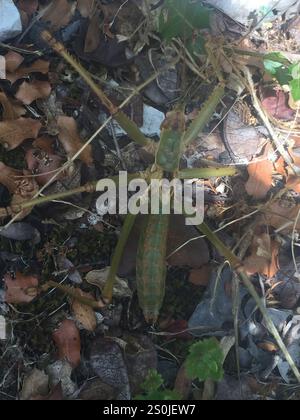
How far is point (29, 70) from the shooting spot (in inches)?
99.3

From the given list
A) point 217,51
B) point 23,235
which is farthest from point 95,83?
point 23,235

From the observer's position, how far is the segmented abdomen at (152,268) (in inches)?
89.1

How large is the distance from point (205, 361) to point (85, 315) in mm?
566

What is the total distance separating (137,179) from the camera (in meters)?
2.49

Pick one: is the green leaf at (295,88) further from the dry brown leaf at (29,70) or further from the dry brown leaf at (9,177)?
the dry brown leaf at (9,177)

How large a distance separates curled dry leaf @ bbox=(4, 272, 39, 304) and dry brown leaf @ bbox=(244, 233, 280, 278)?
0.97 m

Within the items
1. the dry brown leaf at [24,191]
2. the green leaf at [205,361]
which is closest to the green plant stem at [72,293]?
the dry brown leaf at [24,191]

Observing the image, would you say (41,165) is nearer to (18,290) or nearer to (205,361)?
(18,290)

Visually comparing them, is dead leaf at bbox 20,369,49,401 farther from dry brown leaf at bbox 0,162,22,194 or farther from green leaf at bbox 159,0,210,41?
green leaf at bbox 159,0,210,41

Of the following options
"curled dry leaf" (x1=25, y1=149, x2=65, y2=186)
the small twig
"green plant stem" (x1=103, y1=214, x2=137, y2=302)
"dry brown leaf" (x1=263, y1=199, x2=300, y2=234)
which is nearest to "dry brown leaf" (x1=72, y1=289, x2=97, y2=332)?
"green plant stem" (x1=103, y1=214, x2=137, y2=302)

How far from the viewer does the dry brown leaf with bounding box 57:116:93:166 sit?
249 cm

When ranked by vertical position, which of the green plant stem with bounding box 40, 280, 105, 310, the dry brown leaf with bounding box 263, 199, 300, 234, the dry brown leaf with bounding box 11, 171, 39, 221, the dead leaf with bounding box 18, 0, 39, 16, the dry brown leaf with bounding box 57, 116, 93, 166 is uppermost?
the dead leaf with bounding box 18, 0, 39, 16

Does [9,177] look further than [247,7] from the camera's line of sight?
No

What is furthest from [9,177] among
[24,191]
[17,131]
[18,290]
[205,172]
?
[205,172]
